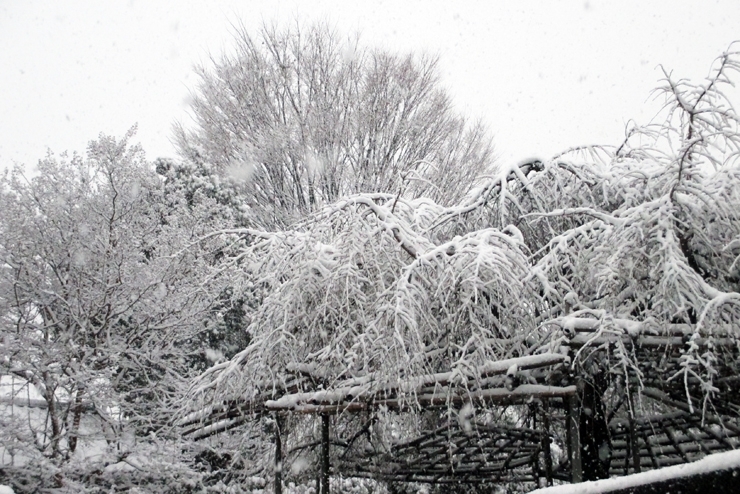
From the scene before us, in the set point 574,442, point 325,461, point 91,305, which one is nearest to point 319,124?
point 91,305

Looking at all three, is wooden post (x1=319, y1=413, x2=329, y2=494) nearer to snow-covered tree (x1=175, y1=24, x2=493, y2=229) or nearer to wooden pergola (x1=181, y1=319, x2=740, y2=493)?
wooden pergola (x1=181, y1=319, x2=740, y2=493)

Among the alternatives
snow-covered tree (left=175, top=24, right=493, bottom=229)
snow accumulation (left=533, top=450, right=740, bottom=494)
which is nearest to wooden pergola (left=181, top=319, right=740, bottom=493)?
snow accumulation (left=533, top=450, right=740, bottom=494)

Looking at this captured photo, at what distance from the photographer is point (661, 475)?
1.47 meters

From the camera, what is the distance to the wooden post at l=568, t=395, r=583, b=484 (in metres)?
3.87

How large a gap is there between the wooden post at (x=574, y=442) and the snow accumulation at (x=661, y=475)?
2.47m

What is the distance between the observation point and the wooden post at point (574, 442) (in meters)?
3.87

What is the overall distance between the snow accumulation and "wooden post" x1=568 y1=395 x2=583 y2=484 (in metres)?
2.47

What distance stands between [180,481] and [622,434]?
4.65m

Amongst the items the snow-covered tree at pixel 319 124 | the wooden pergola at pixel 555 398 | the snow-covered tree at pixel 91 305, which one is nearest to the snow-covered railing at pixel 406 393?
the wooden pergola at pixel 555 398

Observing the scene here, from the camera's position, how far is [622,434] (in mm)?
5391

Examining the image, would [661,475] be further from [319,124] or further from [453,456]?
[319,124]

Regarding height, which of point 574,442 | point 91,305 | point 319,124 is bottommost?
point 574,442

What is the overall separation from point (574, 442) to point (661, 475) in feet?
8.73

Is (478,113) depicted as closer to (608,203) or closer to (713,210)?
(608,203)
